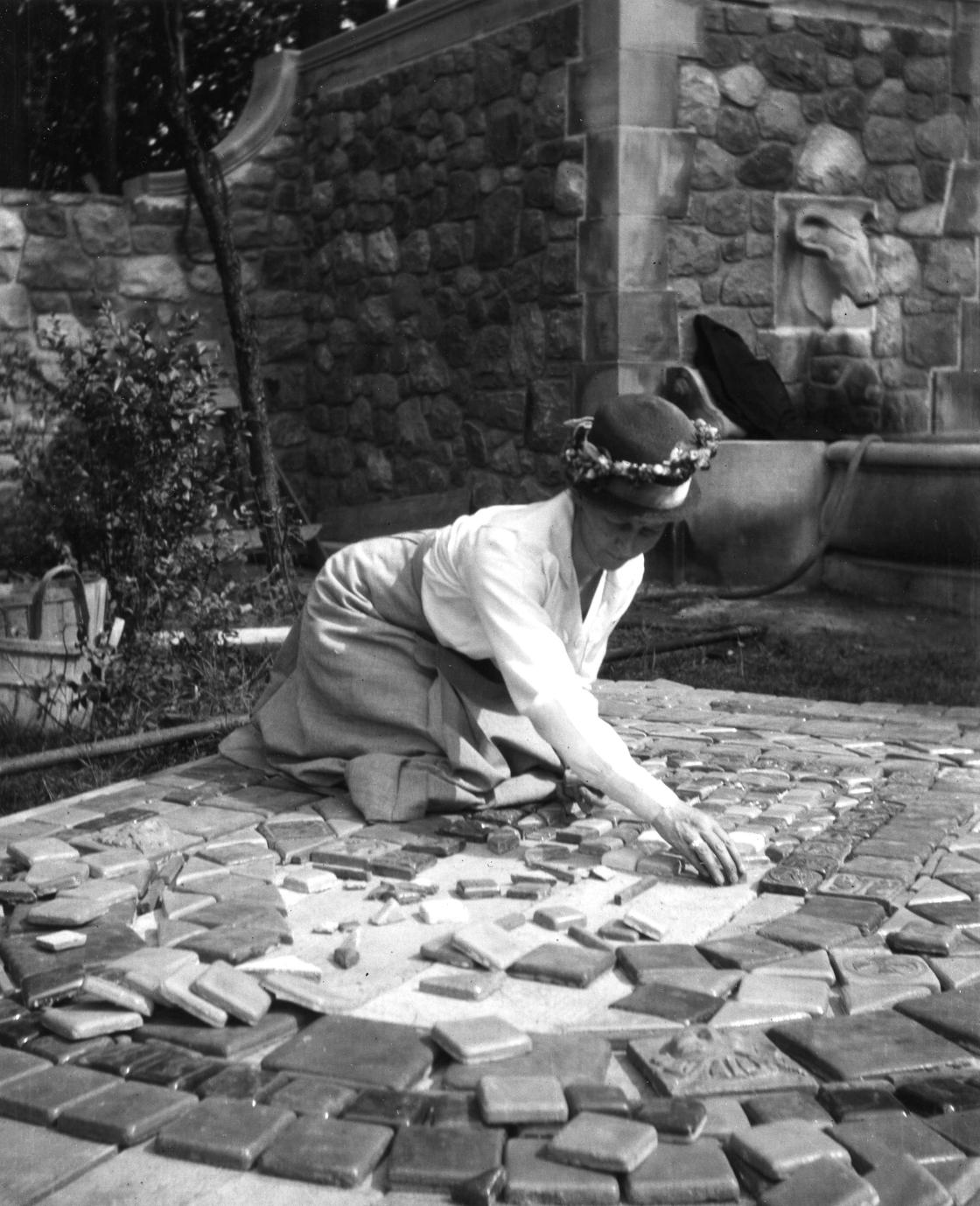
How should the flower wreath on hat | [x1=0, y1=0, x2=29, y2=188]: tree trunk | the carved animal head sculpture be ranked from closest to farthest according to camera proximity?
the flower wreath on hat, [x1=0, y1=0, x2=29, y2=188]: tree trunk, the carved animal head sculpture

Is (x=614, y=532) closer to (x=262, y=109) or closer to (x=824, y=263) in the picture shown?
(x=824, y=263)

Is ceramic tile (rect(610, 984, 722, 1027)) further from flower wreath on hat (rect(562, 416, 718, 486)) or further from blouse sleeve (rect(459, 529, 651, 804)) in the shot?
flower wreath on hat (rect(562, 416, 718, 486))

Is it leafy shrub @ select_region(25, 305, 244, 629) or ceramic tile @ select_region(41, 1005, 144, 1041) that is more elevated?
leafy shrub @ select_region(25, 305, 244, 629)

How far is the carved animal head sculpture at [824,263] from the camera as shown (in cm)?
860

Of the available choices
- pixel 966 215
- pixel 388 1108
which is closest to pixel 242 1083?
pixel 388 1108

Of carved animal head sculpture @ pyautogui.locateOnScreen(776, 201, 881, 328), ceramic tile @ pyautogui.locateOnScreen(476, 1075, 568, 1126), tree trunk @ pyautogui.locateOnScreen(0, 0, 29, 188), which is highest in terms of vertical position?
tree trunk @ pyautogui.locateOnScreen(0, 0, 29, 188)

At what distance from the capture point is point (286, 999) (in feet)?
8.66

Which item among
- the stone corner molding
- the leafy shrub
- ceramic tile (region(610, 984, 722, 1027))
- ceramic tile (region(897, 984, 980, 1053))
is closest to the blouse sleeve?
ceramic tile (region(610, 984, 722, 1027))

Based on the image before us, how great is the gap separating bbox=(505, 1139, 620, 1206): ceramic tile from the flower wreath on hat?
1511mm

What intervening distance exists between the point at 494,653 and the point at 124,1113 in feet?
4.76

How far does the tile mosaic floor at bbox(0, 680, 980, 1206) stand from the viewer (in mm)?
2107

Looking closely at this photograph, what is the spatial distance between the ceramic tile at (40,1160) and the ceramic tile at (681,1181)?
2.38 ft

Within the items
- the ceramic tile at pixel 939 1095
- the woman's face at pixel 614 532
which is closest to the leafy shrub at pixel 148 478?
the woman's face at pixel 614 532

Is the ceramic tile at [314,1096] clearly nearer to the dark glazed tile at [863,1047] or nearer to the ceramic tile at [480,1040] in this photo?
the ceramic tile at [480,1040]
